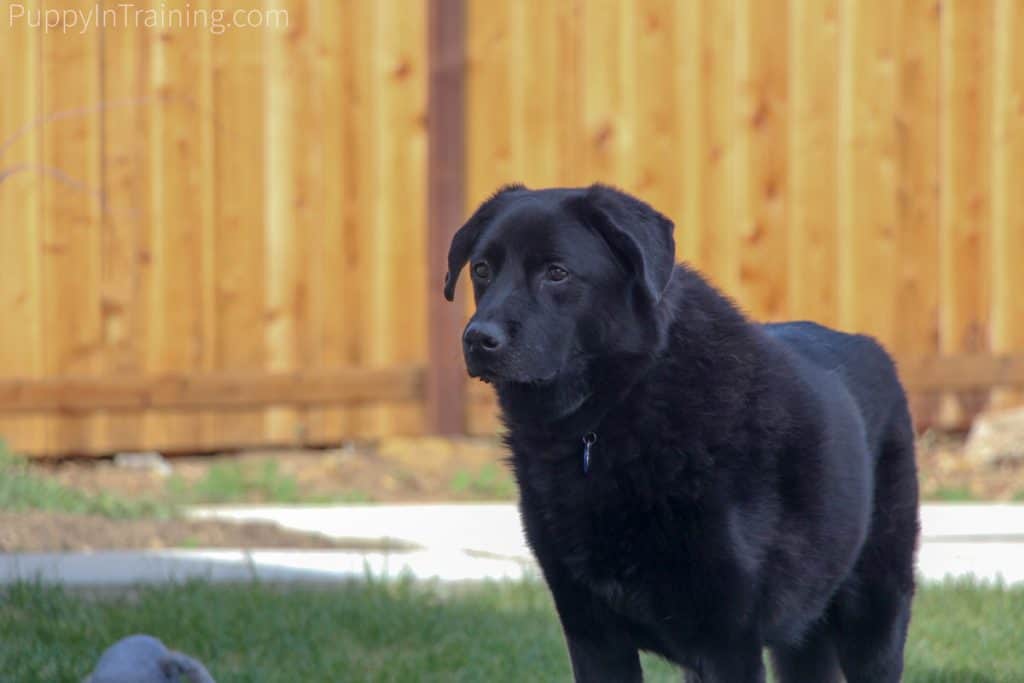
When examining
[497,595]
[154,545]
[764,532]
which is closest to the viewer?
[764,532]

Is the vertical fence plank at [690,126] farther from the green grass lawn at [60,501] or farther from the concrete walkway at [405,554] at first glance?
the green grass lawn at [60,501]

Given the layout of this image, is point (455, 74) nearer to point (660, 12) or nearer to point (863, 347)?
point (660, 12)

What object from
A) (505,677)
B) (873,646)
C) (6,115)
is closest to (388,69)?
(6,115)

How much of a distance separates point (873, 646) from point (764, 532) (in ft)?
2.61

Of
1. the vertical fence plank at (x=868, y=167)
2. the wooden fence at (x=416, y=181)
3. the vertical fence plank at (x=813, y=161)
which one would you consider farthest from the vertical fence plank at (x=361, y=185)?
the vertical fence plank at (x=868, y=167)

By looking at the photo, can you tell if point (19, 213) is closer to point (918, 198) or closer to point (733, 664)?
point (918, 198)

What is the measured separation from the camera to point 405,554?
246 inches

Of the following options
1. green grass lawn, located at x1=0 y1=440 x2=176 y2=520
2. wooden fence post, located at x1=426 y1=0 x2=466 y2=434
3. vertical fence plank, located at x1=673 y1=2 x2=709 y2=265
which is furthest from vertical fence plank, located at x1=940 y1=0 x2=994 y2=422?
green grass lawn, located at x1=0 y1=440 x2=176 y2=520

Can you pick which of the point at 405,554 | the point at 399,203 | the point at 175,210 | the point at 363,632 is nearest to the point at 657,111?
the point at 399,203

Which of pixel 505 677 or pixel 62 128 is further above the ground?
pixel 62 128

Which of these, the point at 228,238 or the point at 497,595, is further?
the point at 228,238

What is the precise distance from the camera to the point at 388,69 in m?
8.60

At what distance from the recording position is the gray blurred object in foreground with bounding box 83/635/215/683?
4020mm

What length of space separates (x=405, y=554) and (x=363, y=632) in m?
1.17
